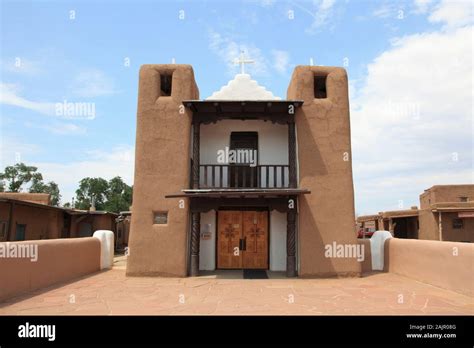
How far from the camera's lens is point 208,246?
1402 cm

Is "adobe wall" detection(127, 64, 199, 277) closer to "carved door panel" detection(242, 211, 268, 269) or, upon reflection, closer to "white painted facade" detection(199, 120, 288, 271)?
"white painted facade" detection(199, 120, 288, 271)

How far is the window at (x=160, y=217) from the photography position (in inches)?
504

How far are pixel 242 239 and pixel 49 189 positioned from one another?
52550mm

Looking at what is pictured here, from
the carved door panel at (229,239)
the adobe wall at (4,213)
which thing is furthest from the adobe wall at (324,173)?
the adobe wall at (4,213)

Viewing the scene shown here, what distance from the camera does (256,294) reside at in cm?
962

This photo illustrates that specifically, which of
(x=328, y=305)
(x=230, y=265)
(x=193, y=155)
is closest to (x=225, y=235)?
(x=230, y=265)

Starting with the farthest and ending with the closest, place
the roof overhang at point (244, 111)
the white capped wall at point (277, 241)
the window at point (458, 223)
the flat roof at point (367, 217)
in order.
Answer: the flat roof at point (367, 217), the window at point (458, 223), the white capped wall at point (277, 241), the roof overhang at point (244, 111)

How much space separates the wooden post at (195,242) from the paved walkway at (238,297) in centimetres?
53

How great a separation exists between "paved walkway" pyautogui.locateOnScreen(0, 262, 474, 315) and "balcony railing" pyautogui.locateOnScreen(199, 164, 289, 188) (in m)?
3.50

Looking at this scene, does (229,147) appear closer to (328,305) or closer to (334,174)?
(334,174)

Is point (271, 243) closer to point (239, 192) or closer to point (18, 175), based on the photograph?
point (239, 192)

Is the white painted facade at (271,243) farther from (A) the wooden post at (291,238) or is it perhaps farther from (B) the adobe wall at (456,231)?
(B) the adobe wall at (456,231)

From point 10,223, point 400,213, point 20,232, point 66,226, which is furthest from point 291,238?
point 400,213
